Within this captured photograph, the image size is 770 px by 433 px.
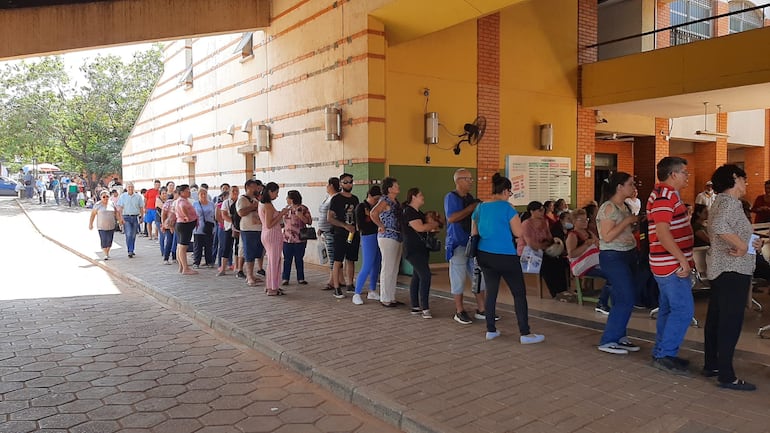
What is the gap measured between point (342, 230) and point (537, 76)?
6.94 m

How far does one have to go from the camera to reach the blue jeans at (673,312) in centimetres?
507

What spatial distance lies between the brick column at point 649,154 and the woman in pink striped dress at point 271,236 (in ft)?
38.5

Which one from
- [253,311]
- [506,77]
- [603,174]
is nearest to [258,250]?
[253,311]

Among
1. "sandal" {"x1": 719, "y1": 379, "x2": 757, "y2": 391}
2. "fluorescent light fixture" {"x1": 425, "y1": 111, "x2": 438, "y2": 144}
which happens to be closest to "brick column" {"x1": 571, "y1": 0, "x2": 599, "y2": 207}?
"fluorescent light fixture" {"x1": 425, "y1": 111, "x2": 438, "y2": 144}

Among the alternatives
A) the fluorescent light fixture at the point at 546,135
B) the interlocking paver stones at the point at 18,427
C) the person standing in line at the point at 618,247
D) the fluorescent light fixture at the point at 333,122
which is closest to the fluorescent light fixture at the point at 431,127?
the fluorescent light fixture at the point at 333,122

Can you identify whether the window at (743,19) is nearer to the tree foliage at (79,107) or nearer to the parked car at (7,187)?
the tree foliage at (79,107)

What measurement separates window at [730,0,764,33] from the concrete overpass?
15.8 metres

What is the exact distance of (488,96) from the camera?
12.3m

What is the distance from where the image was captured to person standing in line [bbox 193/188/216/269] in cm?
1209

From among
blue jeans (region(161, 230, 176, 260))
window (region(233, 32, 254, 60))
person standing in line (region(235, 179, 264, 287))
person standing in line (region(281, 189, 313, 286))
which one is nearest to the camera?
person standing in line (region(235, 179, 264, 287))

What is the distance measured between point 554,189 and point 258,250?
7369 millimetres

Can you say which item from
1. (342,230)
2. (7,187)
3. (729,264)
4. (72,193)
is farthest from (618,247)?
(7,187)

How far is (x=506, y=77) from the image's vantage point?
12.6m

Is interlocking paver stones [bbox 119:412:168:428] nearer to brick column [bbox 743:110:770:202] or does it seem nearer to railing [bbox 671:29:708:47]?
railing [bbox 671:29:708:47]
